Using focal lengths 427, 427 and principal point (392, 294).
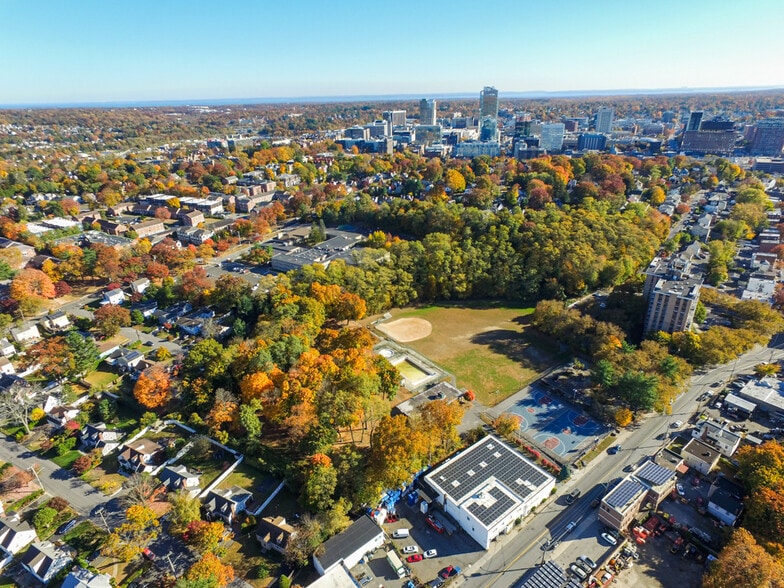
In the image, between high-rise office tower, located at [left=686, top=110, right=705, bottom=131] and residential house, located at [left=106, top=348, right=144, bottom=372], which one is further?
high-rise office tower, located at [left=686, top=110, right=705, bottom=131]

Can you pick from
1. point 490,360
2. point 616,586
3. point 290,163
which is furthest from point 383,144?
point 616,586

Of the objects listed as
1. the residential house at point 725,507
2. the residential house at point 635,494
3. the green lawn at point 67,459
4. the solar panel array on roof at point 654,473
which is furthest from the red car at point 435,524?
the green lawn at point 67,459

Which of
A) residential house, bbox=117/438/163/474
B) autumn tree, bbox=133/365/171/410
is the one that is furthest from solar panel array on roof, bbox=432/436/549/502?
autumn tree, bbox=133/365/171/410

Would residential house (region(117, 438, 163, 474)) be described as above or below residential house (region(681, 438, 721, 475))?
above

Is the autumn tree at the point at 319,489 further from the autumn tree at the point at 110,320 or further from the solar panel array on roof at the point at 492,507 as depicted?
the autumn tree at the point at 110,320

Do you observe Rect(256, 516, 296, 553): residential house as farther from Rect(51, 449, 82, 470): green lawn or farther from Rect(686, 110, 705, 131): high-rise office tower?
Rect(686, 110, 705, 131): high-rise office tower

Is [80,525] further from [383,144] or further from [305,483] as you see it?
Answer: [383,144]
